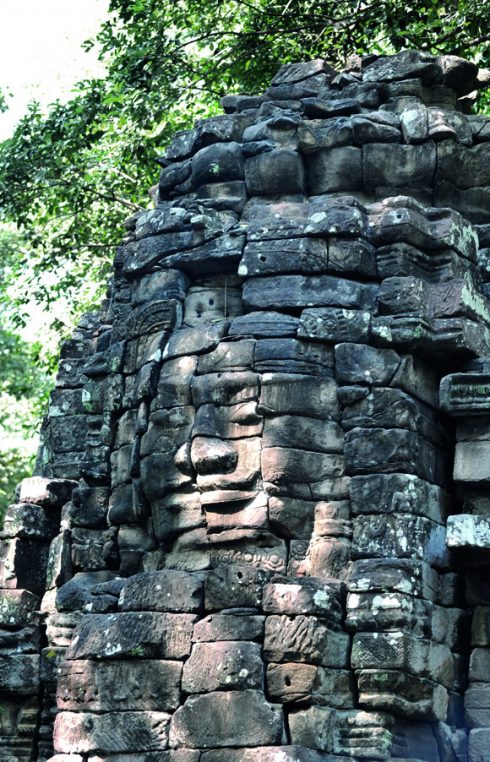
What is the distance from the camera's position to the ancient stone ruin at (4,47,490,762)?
35.0 feet

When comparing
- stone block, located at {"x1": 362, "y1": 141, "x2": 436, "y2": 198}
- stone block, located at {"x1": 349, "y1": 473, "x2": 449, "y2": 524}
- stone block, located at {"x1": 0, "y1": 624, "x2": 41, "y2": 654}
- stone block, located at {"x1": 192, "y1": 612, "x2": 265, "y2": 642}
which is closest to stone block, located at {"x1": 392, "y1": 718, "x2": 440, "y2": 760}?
stone block, located at {"x1": 192, "y1": 612, "x2": 265, "y2": 642}

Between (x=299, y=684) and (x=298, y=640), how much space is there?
302 mm

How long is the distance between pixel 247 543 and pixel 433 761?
81.0 inches

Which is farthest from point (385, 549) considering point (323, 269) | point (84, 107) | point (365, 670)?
point (84, 107)

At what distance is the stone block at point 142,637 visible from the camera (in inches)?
425

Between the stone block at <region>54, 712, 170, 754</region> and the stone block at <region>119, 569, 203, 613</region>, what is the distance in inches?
30.2

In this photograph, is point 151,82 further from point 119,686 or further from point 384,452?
point 119,686

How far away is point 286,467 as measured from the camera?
11281 mm

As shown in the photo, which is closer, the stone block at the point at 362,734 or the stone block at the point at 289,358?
the stone block at the point at 362,734

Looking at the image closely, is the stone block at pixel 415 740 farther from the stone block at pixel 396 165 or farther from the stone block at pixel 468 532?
the stone block at pixel 396 165

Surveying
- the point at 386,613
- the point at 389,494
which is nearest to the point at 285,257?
the point at 389,494

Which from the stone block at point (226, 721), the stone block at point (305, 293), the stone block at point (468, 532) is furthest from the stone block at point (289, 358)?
the stone block at point (226, 721)

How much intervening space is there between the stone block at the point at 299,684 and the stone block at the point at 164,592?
31.0 inches

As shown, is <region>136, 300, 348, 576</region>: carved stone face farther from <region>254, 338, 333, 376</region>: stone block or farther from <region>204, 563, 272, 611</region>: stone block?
<region>204, 563, 272, 611</region>: stone block
